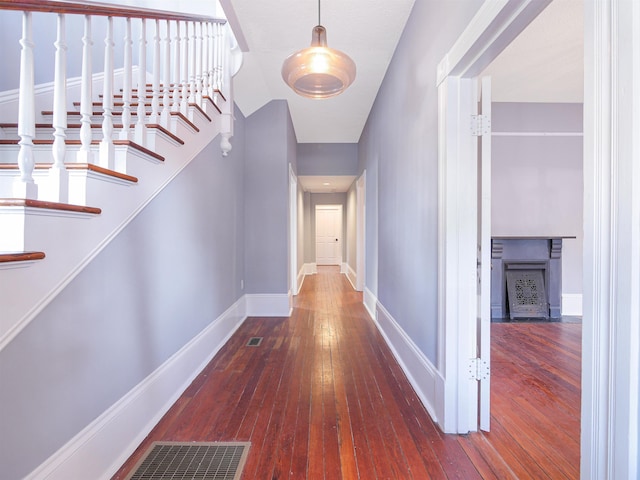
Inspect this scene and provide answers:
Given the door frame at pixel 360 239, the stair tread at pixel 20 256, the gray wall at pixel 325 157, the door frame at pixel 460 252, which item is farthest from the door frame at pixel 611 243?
the gray wall at pixel 325 157

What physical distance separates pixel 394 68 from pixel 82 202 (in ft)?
8.78

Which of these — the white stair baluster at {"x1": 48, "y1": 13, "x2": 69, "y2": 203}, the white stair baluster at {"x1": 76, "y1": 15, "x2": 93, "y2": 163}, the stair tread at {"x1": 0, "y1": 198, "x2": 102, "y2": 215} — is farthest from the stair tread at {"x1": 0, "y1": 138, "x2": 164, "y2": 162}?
the stair tread at {"x1": 0, "y1": 198, "x2": 102, "y2": 215}

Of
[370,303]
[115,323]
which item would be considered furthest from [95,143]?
[370,303]

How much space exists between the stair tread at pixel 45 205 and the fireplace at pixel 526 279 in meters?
4.11

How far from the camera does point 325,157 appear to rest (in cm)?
555

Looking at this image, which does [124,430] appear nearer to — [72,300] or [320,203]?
[72,300]

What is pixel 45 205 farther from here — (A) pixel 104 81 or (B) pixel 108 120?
(A) pixel 104 81

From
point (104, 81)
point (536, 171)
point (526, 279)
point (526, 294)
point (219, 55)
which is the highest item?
point (219, 55)

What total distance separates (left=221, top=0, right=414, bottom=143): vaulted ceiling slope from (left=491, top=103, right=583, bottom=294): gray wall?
72.1 inches

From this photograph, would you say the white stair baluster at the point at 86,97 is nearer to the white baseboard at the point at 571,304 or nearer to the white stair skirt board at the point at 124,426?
the white stair skirt board at the point at 124,426

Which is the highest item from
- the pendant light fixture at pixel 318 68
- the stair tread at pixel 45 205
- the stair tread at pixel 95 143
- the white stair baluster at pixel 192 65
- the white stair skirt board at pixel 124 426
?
the white stair baluster at pixel 192 65

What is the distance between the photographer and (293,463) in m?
1.41

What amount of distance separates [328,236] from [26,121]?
928 centimetres

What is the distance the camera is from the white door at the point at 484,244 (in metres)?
1.61
